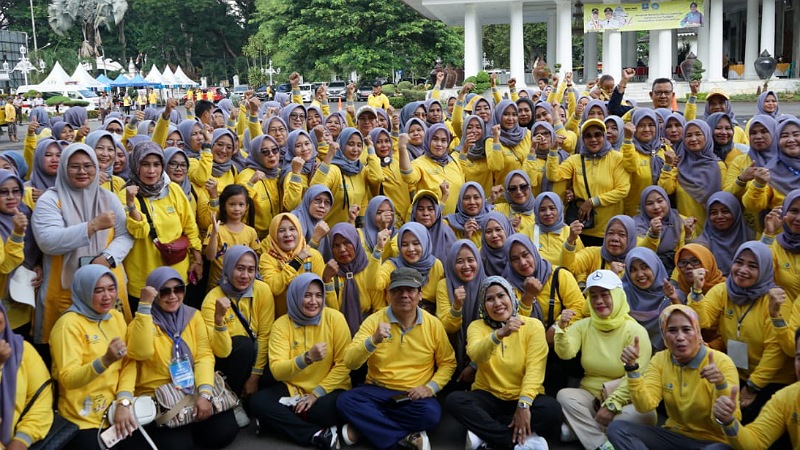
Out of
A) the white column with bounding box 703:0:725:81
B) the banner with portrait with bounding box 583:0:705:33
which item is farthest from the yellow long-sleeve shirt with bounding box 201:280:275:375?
the white column with bounding box 703:0:725:81

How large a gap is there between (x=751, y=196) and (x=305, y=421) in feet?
12.3

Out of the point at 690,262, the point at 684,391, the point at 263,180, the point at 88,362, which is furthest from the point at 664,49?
the point at 88,362

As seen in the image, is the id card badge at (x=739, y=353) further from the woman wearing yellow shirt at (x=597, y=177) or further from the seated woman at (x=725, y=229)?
the woman wearing yellow shirt at (x=597, y=177)

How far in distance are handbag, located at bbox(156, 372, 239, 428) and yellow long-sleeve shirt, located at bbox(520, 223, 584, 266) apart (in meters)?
2.71

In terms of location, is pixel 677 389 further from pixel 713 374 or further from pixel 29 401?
pixel 29 401

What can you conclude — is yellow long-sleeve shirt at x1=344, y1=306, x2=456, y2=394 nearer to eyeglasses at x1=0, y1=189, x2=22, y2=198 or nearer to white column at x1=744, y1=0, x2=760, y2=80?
eyeglasses at x1=0, y1=189, x2=22, y2=198

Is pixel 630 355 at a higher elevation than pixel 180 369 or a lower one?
higher

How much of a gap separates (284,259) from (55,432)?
1950mm

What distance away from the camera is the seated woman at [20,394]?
13.4ft

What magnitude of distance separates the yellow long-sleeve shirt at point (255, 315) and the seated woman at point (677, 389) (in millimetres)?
2354

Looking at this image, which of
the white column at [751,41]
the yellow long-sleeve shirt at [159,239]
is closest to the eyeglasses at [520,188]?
the yellow long-sleeve shirt at [159,239]

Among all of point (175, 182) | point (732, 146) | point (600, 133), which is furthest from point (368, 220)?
point (732, 146)

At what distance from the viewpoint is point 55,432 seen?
429cm

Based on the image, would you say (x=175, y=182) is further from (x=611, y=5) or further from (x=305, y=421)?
(x=611, y=5)
